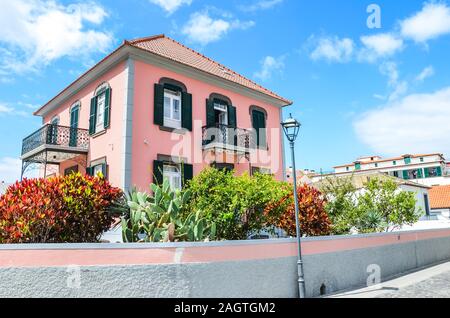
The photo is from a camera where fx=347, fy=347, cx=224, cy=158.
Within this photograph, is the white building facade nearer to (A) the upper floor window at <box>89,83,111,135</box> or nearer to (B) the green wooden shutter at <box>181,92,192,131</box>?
(B) the green wooden shutter at <box>181,92,192,131</box>

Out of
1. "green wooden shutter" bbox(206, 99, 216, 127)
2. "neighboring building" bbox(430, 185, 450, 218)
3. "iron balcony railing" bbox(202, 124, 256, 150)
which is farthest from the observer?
"neighboring building" bbox(430, 185, 450, 218)

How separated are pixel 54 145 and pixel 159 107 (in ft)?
14.1

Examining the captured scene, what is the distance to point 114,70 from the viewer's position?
13.1m

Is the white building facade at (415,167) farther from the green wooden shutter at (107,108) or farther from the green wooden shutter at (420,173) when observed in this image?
the green wooden shutter at (107,108)

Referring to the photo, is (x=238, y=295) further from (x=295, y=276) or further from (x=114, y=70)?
(x=114, y=70)

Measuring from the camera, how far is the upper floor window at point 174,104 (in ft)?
43.3

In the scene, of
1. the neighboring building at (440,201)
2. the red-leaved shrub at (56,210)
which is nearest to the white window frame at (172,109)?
the red-leaved shrub at (56,210)

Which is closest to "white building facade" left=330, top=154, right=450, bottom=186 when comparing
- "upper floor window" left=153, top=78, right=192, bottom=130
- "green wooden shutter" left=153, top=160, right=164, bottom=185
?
"upper floor window" left=153, top=78, right=192, bottom=130

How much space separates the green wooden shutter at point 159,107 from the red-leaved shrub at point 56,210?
484 cm

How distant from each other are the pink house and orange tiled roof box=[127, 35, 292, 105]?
0.30 ft

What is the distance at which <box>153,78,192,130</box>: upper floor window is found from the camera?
13.2 meters

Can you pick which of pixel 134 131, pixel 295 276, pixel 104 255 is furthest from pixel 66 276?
pixel 134 131

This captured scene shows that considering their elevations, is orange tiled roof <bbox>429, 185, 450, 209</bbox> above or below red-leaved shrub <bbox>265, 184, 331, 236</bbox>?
above

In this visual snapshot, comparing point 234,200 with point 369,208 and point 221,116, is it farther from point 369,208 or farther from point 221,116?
A: point 221,116
